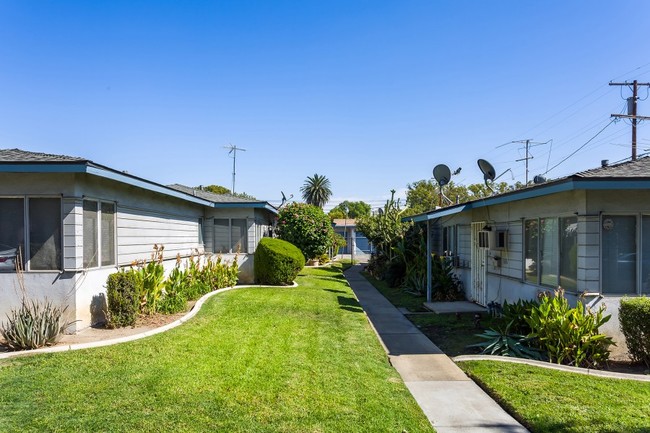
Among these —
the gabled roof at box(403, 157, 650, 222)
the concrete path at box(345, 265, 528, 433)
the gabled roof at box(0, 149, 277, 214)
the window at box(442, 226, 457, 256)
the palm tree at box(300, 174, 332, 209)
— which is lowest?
the concrete path at box(345, 265, 528, 433)

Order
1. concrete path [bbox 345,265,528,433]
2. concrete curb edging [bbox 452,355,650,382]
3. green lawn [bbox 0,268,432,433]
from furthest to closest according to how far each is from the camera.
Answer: concrete curb edging [bbox 452,355,650,382], concrete path [bbox 345,265,528,433], green lawn [bbox 0,268,432,433]

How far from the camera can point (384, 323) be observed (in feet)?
32.9

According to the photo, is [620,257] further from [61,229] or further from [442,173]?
[61,229]

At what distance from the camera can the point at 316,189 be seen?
190ft

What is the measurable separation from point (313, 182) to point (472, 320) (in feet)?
160

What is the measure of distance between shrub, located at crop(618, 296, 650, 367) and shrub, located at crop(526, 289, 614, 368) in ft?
0.82

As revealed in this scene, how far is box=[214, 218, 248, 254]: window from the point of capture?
15.4 meters

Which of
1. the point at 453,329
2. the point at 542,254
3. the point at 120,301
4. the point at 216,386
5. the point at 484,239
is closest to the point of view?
the point at 216,386

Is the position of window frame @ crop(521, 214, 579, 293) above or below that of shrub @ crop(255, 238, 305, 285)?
above

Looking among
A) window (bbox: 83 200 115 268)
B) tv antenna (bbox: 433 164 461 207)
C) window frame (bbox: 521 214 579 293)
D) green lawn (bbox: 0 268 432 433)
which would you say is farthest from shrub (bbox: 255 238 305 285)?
window frame (bbox: 521 214 579 293)

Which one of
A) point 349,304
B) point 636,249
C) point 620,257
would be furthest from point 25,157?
point 636,249

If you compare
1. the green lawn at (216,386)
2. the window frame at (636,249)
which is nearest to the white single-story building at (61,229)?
the green lawn at (216,386)

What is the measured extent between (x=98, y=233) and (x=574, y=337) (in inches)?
335

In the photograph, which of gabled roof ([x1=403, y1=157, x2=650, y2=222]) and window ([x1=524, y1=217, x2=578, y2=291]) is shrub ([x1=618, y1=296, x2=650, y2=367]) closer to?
window ([x1=524, y1=217, x2=578, y2=291])
